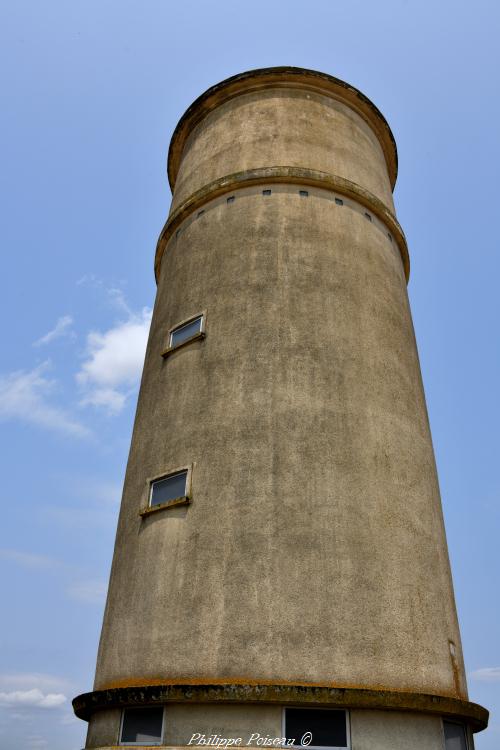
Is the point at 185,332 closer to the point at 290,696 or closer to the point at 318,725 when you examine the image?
the point at 290,696

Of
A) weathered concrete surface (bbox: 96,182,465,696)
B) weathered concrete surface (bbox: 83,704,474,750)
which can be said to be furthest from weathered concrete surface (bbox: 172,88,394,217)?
weathered concrete surface (bbox: 83,704,474,750)

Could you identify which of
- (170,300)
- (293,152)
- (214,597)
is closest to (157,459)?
(214,597)

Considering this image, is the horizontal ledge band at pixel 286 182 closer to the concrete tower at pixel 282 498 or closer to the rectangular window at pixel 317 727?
the concrete tower at pixel 282 498

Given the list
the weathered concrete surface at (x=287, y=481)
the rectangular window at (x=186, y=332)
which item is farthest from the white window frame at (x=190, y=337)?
the weathered concrete surface at (x=287, y=481)

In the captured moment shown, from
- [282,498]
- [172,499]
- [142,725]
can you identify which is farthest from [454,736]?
[172,499]

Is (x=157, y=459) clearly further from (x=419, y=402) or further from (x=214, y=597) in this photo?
(x=419, y=402)

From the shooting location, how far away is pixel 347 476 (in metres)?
10.6

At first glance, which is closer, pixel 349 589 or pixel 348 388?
pixel 349 589

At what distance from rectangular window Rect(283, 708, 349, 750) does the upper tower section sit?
10.4 meters

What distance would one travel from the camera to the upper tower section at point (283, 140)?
14.7 meters

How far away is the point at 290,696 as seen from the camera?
27.6 feet

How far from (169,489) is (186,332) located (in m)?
3.40

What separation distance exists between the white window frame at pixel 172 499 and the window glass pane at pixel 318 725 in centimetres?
360

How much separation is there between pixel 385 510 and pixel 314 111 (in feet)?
34.5
